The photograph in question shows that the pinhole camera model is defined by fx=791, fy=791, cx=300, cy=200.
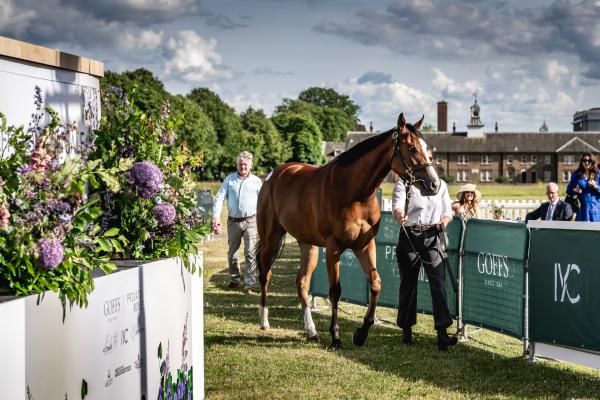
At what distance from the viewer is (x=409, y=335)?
904 cm

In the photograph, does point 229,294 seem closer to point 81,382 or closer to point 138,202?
point 138,202

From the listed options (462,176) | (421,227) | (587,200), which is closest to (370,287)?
(421,227)

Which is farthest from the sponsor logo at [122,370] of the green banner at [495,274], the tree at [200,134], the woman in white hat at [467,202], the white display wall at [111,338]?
the tree at [200,134]

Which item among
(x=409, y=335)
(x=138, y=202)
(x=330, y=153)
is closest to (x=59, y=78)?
(x=138, y=202)

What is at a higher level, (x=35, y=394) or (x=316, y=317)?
(x=35, y=394)

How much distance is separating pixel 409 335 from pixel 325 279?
2.69 m

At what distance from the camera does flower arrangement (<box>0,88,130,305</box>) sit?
353 centimetres

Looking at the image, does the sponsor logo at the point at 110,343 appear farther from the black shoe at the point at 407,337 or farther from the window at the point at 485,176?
the window at the point at 485,176

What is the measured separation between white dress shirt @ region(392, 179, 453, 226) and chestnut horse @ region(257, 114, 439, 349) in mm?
284

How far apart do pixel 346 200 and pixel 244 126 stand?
328 ft

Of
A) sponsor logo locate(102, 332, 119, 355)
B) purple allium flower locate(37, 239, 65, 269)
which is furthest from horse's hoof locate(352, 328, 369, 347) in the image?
purple allium flower locate(37, 239, 65, 269)

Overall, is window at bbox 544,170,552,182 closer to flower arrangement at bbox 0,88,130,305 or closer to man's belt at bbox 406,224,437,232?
man's belt at bbox 406,224,437,232

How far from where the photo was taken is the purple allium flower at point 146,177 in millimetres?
4949

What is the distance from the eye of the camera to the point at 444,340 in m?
8.54
